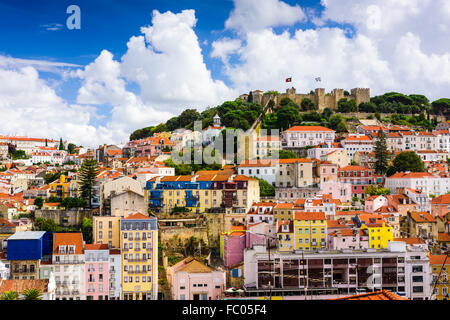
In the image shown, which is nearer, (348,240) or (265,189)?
(348,240)

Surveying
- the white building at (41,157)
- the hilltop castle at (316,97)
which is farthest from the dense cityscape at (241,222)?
the white building at (41,157)

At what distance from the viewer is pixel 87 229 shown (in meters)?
20.5

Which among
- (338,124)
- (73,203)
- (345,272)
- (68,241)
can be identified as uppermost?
(338,124)

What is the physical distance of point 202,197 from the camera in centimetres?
2295

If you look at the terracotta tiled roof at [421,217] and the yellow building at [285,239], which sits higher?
the terracotta tiled roof at [421,217]

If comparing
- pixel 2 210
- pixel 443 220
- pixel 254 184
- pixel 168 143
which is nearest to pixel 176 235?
pixel 254 184

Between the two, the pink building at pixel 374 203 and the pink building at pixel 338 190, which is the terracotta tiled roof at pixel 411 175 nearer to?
the pink building at pixel 338 190

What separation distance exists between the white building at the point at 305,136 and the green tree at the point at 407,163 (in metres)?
5.42

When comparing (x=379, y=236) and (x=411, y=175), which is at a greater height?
(x=411, y=175)

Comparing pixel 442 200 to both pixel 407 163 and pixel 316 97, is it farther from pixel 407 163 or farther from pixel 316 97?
pixel 316 97

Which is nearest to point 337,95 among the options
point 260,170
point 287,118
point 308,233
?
point 287,118

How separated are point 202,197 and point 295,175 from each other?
629 cm

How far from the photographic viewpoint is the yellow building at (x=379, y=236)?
19609 mm

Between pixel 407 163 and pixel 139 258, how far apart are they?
18214 millimetres
